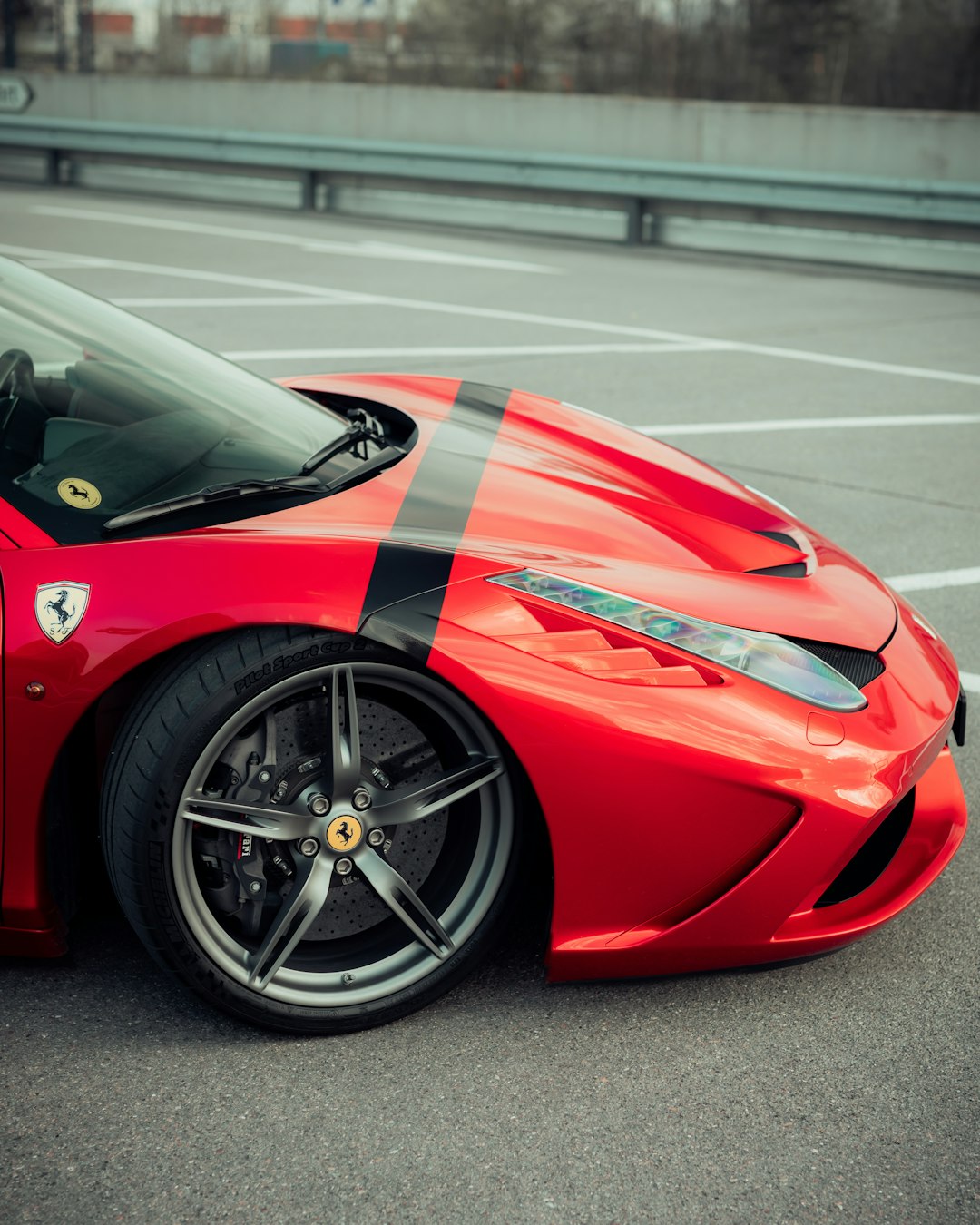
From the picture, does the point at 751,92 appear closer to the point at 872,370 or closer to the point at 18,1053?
the point at 872,370

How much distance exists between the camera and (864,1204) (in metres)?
2.10

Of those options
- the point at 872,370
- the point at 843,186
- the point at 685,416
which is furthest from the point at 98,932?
the point at 843,186

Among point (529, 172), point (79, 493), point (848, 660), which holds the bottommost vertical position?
point (848, 660)

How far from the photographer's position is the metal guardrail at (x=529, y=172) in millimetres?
12578

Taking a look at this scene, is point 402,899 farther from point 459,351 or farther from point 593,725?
point 459,351

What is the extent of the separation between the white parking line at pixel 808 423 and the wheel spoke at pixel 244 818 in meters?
4.45

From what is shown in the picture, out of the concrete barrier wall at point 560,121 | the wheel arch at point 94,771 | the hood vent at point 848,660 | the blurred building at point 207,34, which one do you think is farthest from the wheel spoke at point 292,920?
the blurred building at point 207,34

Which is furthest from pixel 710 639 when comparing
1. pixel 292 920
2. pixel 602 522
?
pixel 292 920

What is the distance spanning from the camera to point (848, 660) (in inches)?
102

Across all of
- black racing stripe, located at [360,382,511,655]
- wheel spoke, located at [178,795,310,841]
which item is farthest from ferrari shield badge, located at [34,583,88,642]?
black racing stripe, located at [360,382,511,655]

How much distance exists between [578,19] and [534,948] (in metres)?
28.2

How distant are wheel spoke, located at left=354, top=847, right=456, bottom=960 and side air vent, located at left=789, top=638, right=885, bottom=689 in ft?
2.76

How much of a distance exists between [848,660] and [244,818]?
3.82ft

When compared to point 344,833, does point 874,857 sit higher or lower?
lower
